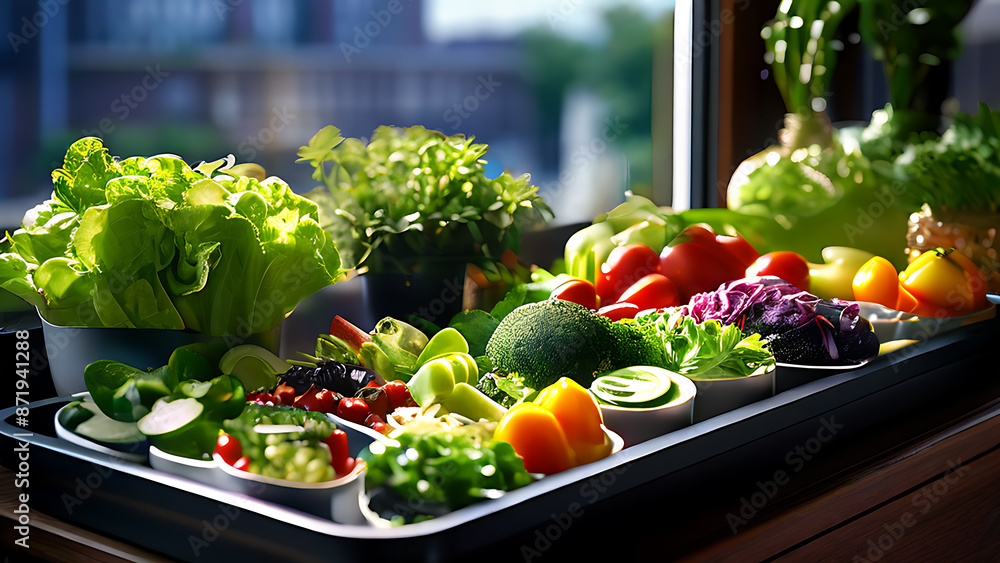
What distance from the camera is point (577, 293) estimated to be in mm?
1181

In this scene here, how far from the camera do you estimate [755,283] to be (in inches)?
42.3

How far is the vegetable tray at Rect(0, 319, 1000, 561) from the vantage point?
541 millimetres

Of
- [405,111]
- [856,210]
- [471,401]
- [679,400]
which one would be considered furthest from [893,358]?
[405,111]

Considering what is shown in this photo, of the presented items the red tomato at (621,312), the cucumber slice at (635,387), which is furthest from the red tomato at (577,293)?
the cucumber slice at (635,387)

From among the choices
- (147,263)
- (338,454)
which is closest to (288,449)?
(338,454)

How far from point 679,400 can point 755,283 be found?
13.4 inches

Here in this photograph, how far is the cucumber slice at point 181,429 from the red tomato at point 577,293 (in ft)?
1.87

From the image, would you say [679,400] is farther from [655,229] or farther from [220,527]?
[655,229]

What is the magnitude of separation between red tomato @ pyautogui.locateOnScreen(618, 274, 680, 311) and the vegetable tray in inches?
12.9

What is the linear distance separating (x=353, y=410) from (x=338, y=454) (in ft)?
0.45

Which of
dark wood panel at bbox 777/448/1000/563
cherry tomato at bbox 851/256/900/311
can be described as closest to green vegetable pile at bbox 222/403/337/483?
dark wood panel at bbox 777/448/1000/563

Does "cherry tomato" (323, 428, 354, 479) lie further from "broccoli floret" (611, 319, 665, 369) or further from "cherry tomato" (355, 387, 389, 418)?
"broccoli floret" (611, 319, 665, 369)

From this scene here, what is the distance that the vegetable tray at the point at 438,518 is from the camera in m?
0.54

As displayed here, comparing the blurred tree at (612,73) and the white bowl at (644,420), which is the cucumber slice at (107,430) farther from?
the blurred tree at (612,73)
